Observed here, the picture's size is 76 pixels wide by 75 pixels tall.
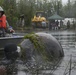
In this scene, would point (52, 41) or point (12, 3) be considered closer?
point (52, 41)

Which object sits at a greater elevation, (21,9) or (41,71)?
(41,71)

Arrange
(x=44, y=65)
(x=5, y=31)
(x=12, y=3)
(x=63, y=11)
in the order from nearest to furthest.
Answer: (x=44, y=65) → (x=5, y=31) → (x=12, y=3) → (x=63, y=11)

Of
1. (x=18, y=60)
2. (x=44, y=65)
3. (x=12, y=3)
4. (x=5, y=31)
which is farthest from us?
(x=12, y=3)

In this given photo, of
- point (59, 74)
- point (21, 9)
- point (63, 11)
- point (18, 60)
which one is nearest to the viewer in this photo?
point (59, 74)

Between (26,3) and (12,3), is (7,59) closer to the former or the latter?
(12,3)

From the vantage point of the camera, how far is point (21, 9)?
2226 inches

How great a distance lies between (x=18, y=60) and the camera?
1267cm

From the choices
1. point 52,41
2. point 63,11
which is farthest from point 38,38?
point 63,11

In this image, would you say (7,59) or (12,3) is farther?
(12,3)

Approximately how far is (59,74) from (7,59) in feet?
7.75

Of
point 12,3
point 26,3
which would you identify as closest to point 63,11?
point 26,3

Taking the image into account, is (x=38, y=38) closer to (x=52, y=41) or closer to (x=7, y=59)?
(x=52, y=41)

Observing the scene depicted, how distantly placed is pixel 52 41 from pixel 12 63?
2530mm

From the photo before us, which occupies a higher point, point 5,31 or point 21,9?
point 5,31
